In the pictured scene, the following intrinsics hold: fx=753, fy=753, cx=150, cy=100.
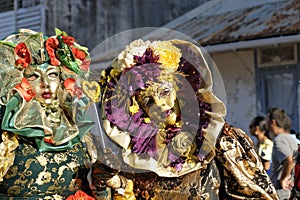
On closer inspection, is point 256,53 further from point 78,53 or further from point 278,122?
point 78,53

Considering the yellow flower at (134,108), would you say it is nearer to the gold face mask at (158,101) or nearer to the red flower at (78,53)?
the gold face mask at (158,101)

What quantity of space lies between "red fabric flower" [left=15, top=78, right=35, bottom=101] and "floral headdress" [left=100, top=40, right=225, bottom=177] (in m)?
0.37

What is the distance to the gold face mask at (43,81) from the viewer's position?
3.84 meters

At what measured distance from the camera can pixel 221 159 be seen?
3.72 metres

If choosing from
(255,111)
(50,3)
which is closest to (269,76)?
(255,111)

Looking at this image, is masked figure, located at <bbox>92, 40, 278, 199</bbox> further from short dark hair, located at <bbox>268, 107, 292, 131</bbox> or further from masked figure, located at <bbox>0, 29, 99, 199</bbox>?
short dark hair, located at <bbox>268, 107, 292, 131</bbox>

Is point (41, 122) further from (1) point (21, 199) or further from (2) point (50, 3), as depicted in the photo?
(2) point (50, 3)

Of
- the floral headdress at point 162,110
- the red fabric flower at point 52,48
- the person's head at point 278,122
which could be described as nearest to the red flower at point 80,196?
the floral headdress at point 162,110

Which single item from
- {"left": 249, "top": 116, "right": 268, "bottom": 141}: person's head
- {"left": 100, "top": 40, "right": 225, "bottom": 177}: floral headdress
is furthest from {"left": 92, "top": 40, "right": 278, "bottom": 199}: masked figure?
{"left": 249, "top": 116, "right": 268, "bottom": 141}: person's head

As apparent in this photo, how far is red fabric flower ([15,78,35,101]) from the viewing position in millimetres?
3783

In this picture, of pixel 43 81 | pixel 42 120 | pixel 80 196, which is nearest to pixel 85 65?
pixel 43 81

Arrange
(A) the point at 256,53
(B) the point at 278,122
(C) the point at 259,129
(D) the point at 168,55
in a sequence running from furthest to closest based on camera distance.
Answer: (A) the point at 256,53 < (C) the point at 259,129 < (B) the point at 278,122 < (D) the point at 168,55

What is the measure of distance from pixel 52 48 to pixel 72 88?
0.76 feet

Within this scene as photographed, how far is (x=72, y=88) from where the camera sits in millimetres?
3916
